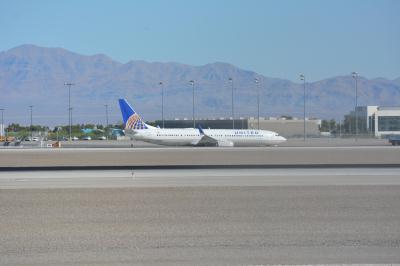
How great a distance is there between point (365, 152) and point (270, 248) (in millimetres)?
41724

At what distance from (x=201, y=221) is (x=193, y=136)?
57.1 metres

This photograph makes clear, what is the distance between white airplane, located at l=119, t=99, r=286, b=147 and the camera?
71188mm

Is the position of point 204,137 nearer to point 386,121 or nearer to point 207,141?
point 207,141

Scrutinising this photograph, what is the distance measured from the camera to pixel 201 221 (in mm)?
14969

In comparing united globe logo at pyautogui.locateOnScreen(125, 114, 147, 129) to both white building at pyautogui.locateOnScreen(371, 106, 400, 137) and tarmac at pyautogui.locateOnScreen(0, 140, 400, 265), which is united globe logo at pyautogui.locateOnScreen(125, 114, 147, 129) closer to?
tarmac at pyautogui.locateOnScreen(0, 140, 400, 265)

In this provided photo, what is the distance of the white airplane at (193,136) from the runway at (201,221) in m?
45.7

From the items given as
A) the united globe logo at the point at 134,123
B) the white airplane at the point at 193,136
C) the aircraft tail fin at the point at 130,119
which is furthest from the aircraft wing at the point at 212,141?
the united globe logo at the point at 134,123

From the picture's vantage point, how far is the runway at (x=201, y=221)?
11547 millimetres

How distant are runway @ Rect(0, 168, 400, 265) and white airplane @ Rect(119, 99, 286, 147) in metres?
45.7

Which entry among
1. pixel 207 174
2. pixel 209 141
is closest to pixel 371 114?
pixel 209 141

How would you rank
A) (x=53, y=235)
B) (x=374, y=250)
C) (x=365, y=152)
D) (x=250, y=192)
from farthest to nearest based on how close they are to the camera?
(x=365, y=152) → (x=250, y=192) → (x=53, y=235) → (x=374, y=250)

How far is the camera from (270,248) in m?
12.0

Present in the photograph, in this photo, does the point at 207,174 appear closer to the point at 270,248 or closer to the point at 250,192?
the point at 250,192

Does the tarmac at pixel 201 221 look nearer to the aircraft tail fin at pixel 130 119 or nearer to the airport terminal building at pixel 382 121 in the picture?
the aircraft tail fin at pixel 130 119
